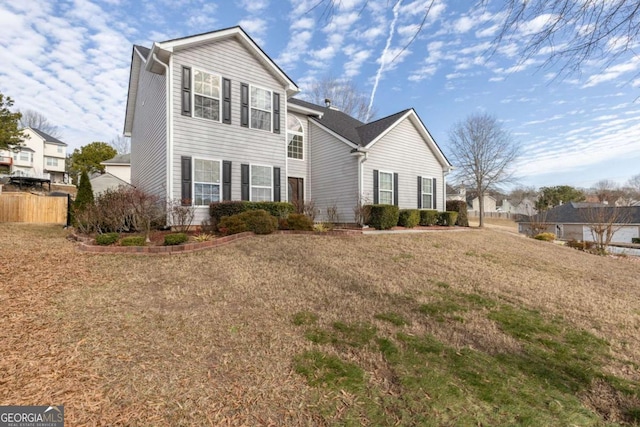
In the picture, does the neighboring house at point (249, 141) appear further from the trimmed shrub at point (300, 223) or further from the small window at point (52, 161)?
the small window at point (52, 161)

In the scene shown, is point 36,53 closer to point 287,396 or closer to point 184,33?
point 184,33

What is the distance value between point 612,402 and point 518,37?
3.32 metres

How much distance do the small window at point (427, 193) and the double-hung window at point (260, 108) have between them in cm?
871

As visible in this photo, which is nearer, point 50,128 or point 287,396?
point 287,396

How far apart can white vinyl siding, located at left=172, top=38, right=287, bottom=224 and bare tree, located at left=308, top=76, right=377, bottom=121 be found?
669 inches

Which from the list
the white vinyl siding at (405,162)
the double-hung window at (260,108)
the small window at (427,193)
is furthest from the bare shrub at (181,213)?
the small window at (427,193)

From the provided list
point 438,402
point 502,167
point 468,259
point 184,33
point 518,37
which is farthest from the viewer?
point 502,167

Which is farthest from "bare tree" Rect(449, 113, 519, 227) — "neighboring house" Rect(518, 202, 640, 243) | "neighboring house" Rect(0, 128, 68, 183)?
"neighboring house" Rect(0, 128, 68, 183)

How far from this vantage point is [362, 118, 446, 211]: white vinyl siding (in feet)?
43.5

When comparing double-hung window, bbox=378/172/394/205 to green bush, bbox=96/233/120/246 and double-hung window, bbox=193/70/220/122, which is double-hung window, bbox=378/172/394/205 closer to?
double-hung window, bbox=193/70/220/122

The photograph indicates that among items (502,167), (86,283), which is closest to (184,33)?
(86,283)

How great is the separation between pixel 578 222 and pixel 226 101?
40.8 meters

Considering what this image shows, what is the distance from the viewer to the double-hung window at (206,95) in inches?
412

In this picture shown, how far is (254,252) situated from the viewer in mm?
7172
